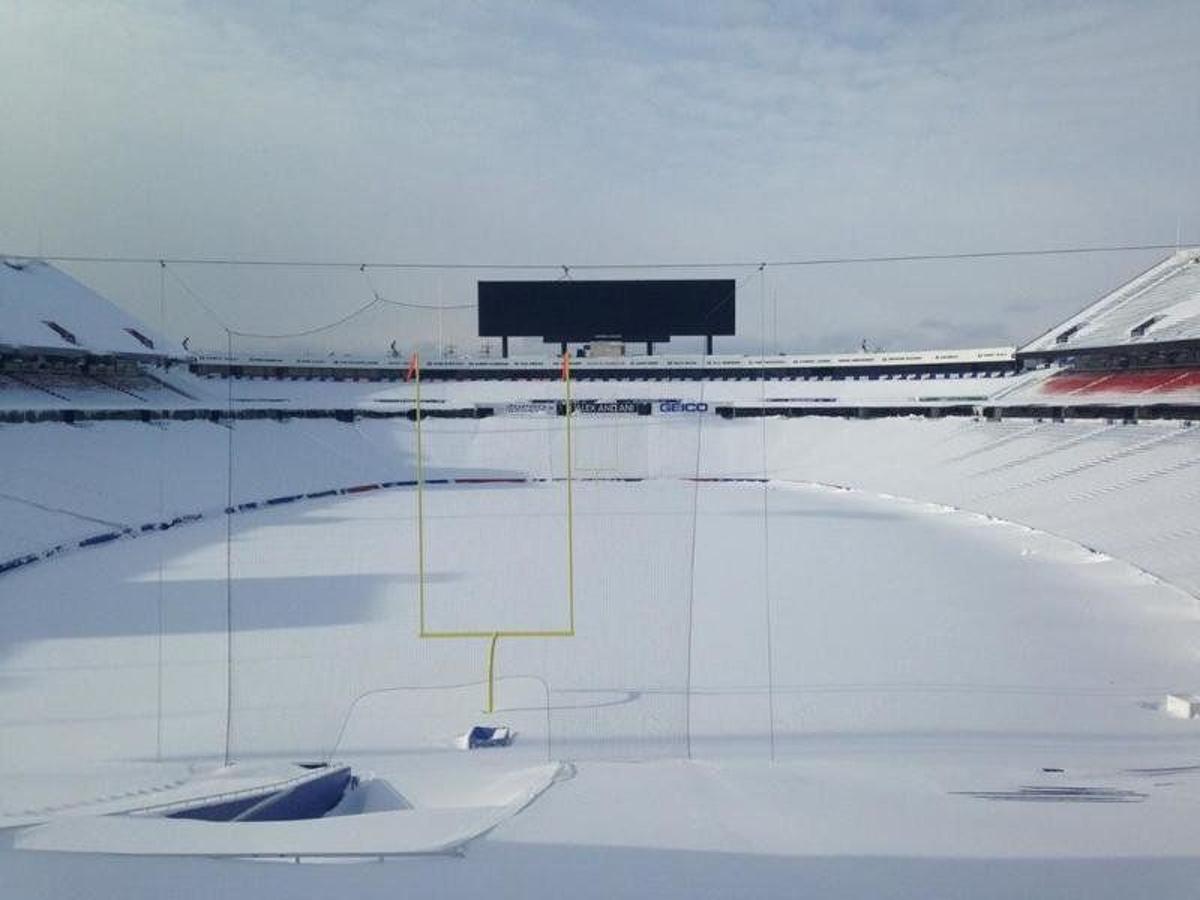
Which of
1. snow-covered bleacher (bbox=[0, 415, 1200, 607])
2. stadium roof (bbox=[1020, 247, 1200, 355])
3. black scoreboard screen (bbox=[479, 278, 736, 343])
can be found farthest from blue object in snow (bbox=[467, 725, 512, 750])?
black scoreboard screen (bbox=[479, 278, 736, 343])

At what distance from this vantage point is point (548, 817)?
2113 mm

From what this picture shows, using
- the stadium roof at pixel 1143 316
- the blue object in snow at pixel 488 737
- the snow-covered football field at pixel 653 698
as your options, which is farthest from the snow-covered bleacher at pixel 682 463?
the blue object in snow at pixel 488 737

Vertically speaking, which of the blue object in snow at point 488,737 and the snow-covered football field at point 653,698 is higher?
the snow-covered football field at point 653,698

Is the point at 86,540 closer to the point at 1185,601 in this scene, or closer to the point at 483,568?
the point at 483,568

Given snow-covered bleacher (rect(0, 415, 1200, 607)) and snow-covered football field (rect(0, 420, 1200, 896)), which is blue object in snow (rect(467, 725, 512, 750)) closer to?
snow-covered football field (rect(0, 420, 1200, 896))

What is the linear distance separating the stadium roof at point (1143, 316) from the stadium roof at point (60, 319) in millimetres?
22690

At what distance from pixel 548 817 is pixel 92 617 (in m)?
6.98

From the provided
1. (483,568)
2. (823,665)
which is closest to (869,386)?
(483,568)

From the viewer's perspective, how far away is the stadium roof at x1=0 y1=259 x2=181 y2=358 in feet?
56.7

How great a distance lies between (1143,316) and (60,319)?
82.2 feet

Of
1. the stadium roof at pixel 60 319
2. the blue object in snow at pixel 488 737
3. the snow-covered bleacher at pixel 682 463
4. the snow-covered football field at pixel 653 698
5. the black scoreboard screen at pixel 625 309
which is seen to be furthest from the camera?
the black scoreboard screen at pixel 625 309

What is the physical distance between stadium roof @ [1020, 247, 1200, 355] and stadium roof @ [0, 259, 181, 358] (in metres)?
22.7

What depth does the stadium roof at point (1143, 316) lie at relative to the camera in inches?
691

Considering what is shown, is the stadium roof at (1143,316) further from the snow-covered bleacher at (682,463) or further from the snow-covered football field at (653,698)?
the snow-covered football field at (653,698)
